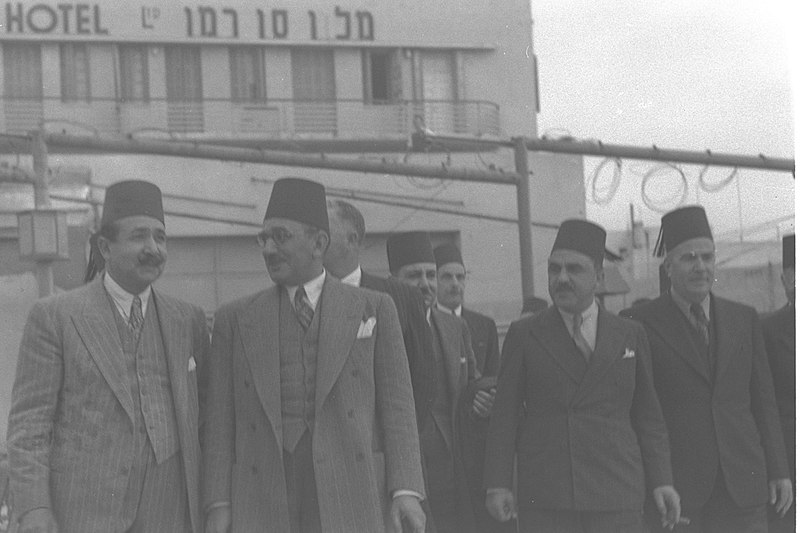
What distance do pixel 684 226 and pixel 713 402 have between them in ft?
2.75

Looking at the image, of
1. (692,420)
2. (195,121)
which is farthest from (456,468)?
(195,121)

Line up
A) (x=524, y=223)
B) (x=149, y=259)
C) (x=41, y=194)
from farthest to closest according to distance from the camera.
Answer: (x=524, y=223)
(x=41, y=194)
(x=149, y=259)

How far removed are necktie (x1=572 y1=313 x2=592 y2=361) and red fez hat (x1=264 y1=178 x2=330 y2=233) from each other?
1301mm

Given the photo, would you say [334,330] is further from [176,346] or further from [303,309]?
[176,346]

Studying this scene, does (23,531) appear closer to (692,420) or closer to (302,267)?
(302,267)

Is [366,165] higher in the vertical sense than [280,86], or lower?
lower

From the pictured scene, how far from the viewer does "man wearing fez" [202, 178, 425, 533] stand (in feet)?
14.7

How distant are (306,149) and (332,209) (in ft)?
72.9

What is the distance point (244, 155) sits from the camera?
11828 millimetres

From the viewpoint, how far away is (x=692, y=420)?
18.3ft

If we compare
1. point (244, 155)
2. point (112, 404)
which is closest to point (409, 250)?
point (112, 404)

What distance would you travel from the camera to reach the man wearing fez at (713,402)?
219 inches

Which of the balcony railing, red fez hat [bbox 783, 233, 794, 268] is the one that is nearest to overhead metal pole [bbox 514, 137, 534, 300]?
red fez hat [bbox 783, 233, 794, 268]

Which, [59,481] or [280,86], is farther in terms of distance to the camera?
[280,86]
